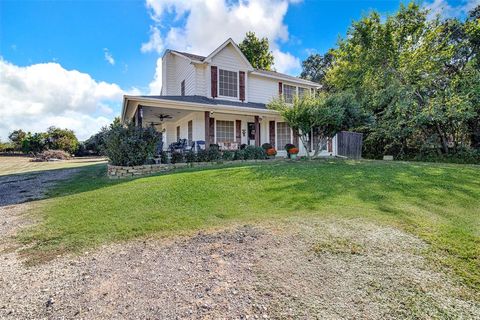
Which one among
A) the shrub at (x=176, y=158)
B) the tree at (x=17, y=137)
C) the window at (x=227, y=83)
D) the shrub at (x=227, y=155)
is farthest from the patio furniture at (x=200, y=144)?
the tree at (x=17, y=137)

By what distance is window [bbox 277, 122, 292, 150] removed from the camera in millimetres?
16938

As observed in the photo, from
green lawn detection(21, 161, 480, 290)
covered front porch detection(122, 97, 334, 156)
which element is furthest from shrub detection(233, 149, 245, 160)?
green lawn detection(21, 161, 480, 290)

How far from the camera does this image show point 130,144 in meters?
9.93

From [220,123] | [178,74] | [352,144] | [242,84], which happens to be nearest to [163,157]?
[220,123]

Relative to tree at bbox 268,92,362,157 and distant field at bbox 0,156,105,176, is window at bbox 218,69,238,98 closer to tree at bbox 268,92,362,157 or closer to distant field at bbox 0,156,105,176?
tree at bbox 268,92,362,157

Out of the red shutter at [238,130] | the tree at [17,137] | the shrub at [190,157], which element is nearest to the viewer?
the shrub at [190,157]

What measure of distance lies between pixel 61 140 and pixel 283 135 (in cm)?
2762

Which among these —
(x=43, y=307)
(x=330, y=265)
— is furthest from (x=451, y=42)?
(x=43, y=307)

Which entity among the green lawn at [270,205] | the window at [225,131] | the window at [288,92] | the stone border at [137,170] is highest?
the window at [288,92]

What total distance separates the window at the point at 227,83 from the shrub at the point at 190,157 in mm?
5565

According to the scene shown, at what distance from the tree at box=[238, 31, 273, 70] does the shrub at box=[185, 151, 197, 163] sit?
821 inches

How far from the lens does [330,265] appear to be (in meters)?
3.06

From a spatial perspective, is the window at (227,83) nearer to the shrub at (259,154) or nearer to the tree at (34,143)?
the shrub at (259,154)

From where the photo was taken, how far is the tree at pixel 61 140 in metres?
30.0
